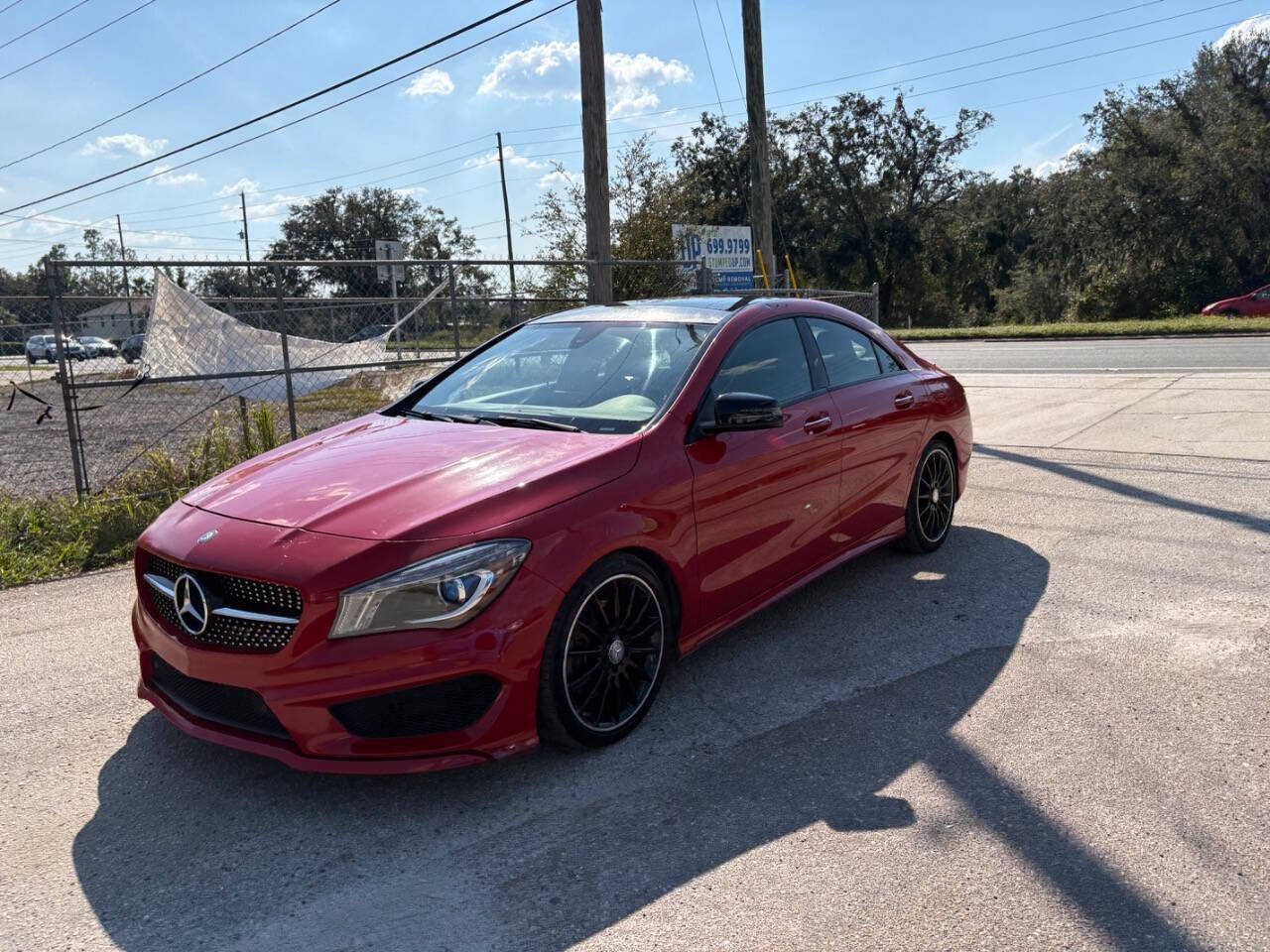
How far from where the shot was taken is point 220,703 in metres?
3.23

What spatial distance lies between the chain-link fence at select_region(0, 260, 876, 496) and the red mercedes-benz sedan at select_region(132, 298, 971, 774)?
2.18 m

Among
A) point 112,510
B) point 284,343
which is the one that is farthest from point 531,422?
point 284,343

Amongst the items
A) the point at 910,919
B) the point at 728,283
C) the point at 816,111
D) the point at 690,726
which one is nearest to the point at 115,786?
the point at 690,726

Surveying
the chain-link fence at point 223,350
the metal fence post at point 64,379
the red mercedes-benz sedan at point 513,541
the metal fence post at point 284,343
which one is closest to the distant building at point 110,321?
the chain-link fence at point 223,350

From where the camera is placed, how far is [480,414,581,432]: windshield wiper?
4.05 m

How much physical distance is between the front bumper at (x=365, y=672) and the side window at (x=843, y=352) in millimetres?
2488

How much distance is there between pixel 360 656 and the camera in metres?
3.00

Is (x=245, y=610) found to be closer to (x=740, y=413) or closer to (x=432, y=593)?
(x=432, y=593)

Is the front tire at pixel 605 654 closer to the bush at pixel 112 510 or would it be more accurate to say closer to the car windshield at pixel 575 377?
the car windshield at pixel 575 377

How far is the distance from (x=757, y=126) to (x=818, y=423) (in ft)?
36.8

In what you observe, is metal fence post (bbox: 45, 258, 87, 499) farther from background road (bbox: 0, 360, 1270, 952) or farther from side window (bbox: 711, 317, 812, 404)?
side window (bbox: 711, 317, 812, 404)

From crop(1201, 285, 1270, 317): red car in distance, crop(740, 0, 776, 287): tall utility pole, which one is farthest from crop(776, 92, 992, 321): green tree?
crop(740, 0, 776, 287): tall utility pole

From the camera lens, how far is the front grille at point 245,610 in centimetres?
306

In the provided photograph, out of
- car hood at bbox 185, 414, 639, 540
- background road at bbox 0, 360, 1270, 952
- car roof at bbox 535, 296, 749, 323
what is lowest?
background road at bbox 0, 360, 1270, 952
